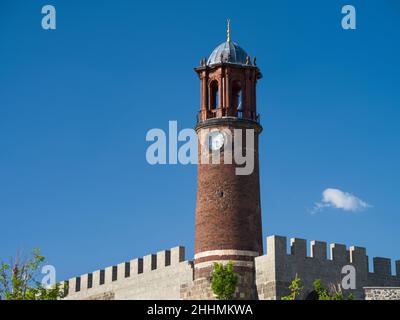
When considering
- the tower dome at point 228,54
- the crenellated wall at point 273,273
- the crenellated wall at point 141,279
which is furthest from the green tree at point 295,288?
the tower dome at point 228,54

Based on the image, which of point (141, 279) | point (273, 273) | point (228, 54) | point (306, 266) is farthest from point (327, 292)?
point (228, 54)

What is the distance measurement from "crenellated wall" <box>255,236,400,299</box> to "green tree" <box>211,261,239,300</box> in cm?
215

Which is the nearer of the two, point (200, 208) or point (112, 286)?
point (200, 208)

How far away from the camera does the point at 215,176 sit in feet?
173

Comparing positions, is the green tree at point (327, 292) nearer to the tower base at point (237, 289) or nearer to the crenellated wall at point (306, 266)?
the crenellated wall at point (306, 266)

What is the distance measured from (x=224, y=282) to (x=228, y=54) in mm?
13918

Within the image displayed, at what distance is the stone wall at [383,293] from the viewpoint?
45.2m
